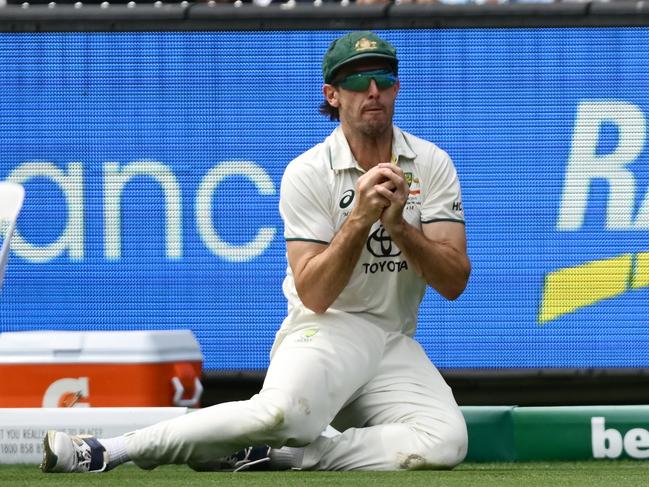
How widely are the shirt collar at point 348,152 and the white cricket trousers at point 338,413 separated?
0.50 m

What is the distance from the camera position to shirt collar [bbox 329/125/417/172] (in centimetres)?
529

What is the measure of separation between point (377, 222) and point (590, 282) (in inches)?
57.5

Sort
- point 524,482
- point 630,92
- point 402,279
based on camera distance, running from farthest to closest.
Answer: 1. point 630,92
2. point 402,279
3. point 524,482

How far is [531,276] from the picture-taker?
6469 mm

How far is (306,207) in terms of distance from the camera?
5215mm

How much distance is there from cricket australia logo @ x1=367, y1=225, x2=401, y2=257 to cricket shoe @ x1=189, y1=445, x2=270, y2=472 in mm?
734

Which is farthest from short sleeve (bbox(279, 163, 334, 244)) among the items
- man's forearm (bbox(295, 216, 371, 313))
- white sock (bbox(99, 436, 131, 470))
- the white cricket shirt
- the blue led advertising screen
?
the blue led advertising screen

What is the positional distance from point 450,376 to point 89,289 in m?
1.52

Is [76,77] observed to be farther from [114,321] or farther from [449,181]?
[449,181]

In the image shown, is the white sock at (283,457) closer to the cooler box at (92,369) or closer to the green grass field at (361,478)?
the green grass field at (361,478)

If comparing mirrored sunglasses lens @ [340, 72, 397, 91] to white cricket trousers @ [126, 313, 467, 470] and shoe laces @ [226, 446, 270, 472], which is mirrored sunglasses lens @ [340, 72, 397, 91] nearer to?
white cricket trousers @ [126, 313, 467, 470]

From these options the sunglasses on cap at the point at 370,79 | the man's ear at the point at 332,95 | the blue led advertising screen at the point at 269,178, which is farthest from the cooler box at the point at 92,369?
the sunglasses on cap at the point at 370,79

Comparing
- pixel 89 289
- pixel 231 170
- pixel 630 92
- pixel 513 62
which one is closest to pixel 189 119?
pixel 231 170

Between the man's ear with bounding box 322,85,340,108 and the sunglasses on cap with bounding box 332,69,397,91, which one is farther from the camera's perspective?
the man's ear with bounding box 322,85,340,108
